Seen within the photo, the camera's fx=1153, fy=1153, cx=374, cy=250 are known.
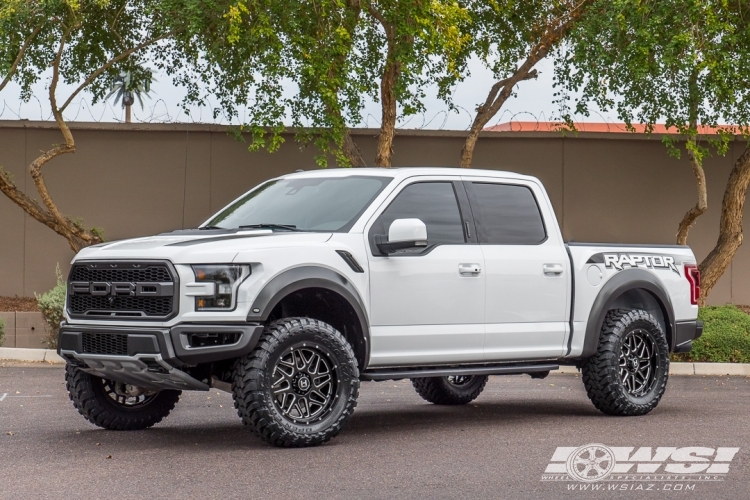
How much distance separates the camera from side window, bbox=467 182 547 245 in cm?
970

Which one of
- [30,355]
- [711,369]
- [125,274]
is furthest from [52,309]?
[125,274]

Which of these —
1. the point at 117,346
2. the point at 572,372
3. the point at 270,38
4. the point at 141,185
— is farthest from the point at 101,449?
the point at 141,185

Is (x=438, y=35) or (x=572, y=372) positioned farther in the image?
(x=438, y=35)

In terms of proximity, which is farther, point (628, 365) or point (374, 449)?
point (628, 365)

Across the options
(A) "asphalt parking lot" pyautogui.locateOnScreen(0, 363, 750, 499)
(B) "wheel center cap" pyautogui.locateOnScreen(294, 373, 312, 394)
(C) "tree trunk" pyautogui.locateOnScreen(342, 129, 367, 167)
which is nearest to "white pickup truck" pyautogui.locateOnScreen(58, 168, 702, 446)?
(B) "wheel center cap" pyautogui.locateOnScreen(294, 373, 312, 394)

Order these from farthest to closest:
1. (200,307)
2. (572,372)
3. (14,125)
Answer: (14,125) → (572,372) → (200,307)

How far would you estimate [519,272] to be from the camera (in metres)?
9.66

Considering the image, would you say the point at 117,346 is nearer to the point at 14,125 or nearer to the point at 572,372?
the point at 572,372

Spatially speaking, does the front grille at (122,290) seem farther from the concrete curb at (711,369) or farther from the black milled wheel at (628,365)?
the concrete curb at (711,369)

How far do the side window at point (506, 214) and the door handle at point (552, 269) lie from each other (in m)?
0.25

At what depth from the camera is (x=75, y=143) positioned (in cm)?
2111

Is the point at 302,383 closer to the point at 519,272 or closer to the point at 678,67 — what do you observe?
the point at 519,272

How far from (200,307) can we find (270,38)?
382 inches

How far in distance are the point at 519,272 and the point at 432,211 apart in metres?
0.93
